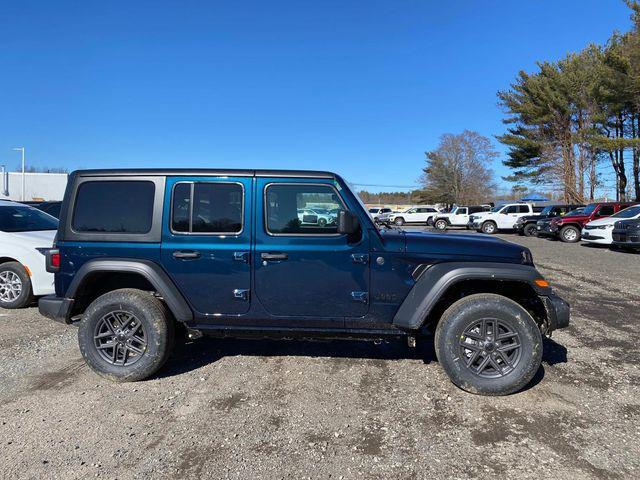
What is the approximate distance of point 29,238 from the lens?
633 centimetres

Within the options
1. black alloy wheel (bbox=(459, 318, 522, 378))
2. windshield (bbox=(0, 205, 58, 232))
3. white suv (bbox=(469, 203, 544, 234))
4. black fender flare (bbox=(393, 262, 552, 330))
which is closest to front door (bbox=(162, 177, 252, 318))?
black fender flare (bbox=(393, 262, 552, 330))

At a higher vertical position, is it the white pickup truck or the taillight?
the white pickup truck

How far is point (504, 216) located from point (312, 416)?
26.4 meters

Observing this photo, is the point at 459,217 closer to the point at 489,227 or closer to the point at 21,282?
the point at 489,227

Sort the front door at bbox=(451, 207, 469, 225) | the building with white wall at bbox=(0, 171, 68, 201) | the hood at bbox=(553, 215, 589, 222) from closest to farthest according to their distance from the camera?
the hood at bbox=(553, 215, 589, 222), the front door at bbox=(451, 207, 469, 225), the building with white wall at bbox=(0, 171, 68, 201)

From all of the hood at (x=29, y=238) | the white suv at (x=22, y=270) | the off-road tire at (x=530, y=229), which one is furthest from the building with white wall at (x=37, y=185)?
the off-road tire at (x=530, y=229)

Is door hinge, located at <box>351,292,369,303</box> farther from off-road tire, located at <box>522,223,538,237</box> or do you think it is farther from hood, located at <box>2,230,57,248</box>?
off-road tire, located at <box>522,223,538,237</box>

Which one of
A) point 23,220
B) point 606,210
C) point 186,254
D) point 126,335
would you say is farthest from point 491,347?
point 606,210

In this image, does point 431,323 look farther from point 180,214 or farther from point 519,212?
point 519,212

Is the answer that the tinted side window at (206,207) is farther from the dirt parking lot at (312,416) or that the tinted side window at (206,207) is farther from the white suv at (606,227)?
the white suv at (606,227)

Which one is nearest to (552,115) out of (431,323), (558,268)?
(558,268)

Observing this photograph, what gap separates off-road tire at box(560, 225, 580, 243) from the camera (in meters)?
19.3

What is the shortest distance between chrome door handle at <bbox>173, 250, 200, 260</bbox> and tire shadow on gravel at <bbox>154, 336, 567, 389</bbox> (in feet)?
3.86

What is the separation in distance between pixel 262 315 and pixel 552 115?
3518 centimetres
